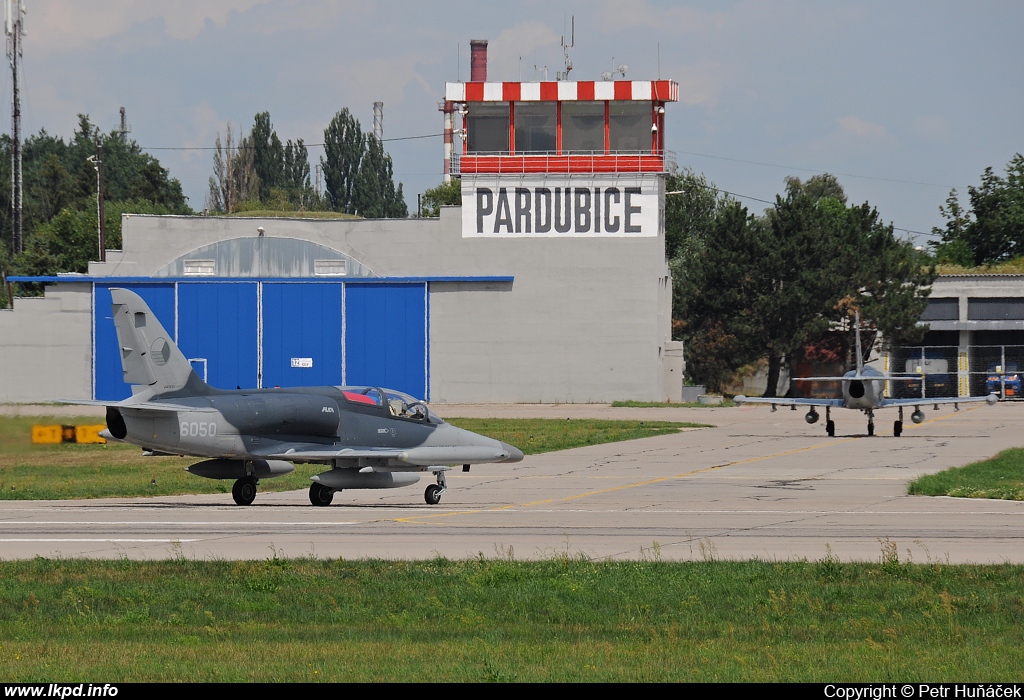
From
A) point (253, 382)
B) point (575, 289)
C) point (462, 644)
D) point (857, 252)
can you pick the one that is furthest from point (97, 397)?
point (462, 644)

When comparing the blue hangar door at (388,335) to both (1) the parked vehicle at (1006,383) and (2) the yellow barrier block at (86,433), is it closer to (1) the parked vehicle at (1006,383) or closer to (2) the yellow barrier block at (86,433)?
(2) the yellow barrier block at (86,433)

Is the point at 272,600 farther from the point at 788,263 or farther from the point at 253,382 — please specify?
the point at 788,263

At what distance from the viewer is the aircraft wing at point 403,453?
24078mm

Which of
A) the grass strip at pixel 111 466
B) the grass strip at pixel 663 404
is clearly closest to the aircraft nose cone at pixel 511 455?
the grass strip at pixel 111 466

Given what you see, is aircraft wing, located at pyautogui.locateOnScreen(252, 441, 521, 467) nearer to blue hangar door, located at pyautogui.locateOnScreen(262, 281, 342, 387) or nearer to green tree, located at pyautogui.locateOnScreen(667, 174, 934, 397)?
blue hangar door, located at pyautogui.locateOnScreen(262, 281, 342, 387)

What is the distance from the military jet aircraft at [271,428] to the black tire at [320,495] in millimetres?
21

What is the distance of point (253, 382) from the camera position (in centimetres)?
6222

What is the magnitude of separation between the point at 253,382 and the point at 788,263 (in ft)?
112

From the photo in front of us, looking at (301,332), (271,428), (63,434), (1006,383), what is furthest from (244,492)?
(1006,383)

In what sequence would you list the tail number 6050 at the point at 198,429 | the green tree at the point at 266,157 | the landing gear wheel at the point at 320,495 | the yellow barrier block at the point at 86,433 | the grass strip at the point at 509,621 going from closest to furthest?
1. the grass strip at the point at 509,621
2. the tail number 6050 at the point at 198,429
3. the landing gear wheel at the point at 320,495
4. the yellow barrier block at the point at 86,433
5. the green tree at the point at 266,157

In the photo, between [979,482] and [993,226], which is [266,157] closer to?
[993,226]

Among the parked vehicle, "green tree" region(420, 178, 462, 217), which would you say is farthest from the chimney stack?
the parked vehicle

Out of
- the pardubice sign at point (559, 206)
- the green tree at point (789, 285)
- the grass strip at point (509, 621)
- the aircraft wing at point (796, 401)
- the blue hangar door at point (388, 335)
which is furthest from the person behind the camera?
the green tree at point (789, 285)

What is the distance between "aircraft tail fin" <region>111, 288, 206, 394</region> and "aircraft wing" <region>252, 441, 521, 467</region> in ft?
8.00
